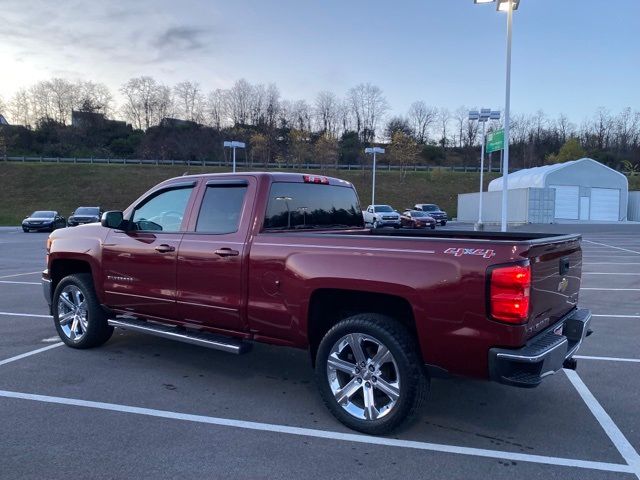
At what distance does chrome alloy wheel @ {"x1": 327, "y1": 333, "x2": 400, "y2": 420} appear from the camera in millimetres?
3814

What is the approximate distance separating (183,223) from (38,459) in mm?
2311

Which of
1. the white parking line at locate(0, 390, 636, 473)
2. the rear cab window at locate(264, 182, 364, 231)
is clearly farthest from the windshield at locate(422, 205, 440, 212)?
the white parking line at locate(0, 390, 636, 473)

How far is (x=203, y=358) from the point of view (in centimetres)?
577

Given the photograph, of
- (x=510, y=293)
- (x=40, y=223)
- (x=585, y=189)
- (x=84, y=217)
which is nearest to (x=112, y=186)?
(x=40, y=223)

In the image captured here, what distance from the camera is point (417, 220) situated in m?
34.7

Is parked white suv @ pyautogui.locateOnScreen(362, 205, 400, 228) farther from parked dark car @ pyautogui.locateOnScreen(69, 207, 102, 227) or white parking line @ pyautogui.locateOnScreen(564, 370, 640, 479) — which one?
white parking line @ pyautogui.locateOnScreen(564, 370, 640, 479)

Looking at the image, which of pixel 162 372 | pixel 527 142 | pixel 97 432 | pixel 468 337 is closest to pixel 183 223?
pixel 162 372

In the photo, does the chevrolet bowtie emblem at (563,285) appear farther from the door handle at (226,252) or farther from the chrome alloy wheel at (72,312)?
the chrome alloy wheel at (72,312)

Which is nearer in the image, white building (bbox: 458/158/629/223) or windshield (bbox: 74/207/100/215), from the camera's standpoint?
windshield (bbox: 74/207/100/215)

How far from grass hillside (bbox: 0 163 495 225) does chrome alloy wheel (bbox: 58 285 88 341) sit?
4236cm

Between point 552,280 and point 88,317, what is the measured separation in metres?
4.77

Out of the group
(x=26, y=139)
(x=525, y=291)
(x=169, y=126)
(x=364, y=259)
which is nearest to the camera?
(x=525, y=291)

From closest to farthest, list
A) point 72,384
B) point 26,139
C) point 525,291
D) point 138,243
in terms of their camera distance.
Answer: point 525,291 < point 72,384 < point 138,243 < point 26,139

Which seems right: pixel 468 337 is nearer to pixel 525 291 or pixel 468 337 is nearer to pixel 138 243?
pixel 525 291
